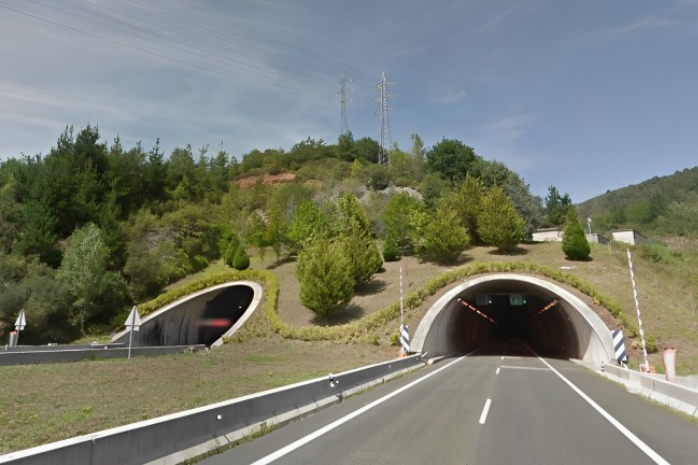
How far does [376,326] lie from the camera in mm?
32750

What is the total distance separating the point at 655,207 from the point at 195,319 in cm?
11222

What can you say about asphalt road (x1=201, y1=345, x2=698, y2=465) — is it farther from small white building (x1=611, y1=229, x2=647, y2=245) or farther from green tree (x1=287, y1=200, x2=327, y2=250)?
small white building (x1=611, y1=229, x2=647, y2=245)

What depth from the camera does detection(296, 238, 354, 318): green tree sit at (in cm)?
A: 3406

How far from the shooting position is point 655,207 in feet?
368

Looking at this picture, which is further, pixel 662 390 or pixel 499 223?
pixel 499 223

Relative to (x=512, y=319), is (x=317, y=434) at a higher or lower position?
higher

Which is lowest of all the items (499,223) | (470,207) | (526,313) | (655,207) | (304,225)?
(526,313)

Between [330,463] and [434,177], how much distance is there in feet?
260

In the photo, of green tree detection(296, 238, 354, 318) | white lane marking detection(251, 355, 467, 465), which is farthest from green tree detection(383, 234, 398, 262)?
white lane marking detection(251, 355, 467, 465)

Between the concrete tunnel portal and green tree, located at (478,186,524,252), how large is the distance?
19.9ft

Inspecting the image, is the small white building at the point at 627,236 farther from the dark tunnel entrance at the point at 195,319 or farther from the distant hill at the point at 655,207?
the dark tunnel entrance at the point at 195,319

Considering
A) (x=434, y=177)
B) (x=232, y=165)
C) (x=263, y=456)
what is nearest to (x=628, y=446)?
(x=263, y=456)

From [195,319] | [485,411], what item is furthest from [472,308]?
[485,411]

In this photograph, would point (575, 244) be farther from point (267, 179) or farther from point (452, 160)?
point (267, 179)
